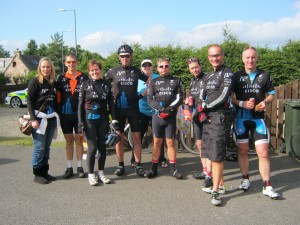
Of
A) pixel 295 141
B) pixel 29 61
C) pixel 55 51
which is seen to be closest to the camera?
pixel 295 141

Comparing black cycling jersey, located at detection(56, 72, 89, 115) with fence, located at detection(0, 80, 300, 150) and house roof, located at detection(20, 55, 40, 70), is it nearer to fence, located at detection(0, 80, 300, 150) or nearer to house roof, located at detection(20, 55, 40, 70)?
fence, located at detection(0, 80, 300, 150)

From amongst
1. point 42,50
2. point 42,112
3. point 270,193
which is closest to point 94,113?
point 42,112

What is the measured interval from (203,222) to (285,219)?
3.19 feet

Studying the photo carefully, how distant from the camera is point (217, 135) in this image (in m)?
4.37

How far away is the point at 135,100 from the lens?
18.6 feet

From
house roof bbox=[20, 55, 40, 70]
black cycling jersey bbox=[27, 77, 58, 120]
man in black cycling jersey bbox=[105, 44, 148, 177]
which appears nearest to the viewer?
black cycling jersey bbox=[27, 77, 58, 120]

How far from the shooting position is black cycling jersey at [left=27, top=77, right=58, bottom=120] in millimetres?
5094

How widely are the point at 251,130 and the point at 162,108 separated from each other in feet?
4.71

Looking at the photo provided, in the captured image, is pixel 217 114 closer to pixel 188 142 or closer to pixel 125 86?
pixel 125 86

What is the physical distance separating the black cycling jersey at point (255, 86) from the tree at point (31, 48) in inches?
3833

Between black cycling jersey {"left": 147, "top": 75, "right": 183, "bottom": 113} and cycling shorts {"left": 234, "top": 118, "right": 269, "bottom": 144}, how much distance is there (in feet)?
3.64

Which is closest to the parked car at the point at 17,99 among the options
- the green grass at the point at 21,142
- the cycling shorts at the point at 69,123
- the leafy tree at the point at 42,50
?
the green grass at the point at 21,142

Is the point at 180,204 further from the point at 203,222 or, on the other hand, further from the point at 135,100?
the point at 135,100

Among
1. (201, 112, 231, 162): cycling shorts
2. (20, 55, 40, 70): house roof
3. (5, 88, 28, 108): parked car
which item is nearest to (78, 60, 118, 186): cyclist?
(201, 112, 231, 162): cycling shorts
